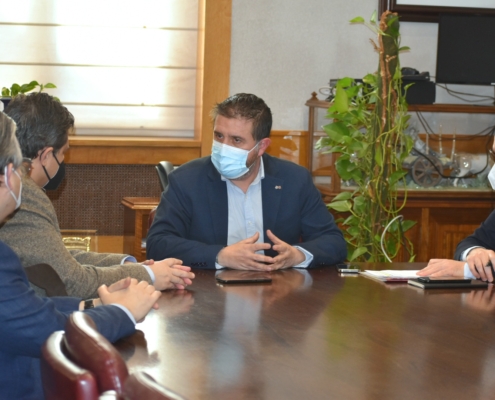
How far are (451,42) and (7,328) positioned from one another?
3850 millimetres

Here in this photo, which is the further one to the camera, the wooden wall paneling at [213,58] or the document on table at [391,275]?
the wooden wall paneling at [213,58]

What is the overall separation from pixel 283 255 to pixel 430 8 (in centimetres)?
304

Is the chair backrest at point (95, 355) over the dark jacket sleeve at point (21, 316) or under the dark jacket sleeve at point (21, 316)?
over

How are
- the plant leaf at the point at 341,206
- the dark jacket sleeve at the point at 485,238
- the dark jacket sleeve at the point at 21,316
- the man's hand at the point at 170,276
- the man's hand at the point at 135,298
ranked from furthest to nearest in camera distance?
the plant leaf at the point at 341,206
the dark jacket sleeve at the point at 485,238
the man's hand at the point at 170,276
the man's hand at the point at 135,298
the dark jacket sleeve at the point at 21,316

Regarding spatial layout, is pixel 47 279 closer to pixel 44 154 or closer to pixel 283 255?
pixel 44 154

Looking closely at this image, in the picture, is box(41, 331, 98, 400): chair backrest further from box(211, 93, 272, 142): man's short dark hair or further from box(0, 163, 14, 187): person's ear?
box(211, 93, 272, 142): man's short dark hair

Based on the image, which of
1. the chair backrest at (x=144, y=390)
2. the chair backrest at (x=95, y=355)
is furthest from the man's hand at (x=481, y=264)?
the chair backrest at (x=144, y=390)

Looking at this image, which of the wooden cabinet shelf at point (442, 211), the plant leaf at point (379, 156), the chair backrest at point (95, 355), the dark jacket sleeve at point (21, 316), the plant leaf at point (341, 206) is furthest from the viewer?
the wooden cabinet shelf at point (442, 211)

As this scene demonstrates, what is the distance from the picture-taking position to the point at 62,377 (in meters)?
0.93

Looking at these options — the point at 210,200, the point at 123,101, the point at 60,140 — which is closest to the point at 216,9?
the point at 123,101

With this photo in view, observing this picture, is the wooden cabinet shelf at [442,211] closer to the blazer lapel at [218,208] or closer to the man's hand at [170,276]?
the blazer lapel at [218,208]

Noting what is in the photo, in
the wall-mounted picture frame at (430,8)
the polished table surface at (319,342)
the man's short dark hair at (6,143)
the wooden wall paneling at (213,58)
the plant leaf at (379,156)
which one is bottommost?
the polished table surface at (319,342)

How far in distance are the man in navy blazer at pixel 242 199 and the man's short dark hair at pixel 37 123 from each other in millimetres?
627

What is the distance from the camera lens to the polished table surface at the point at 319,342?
1.36 m
